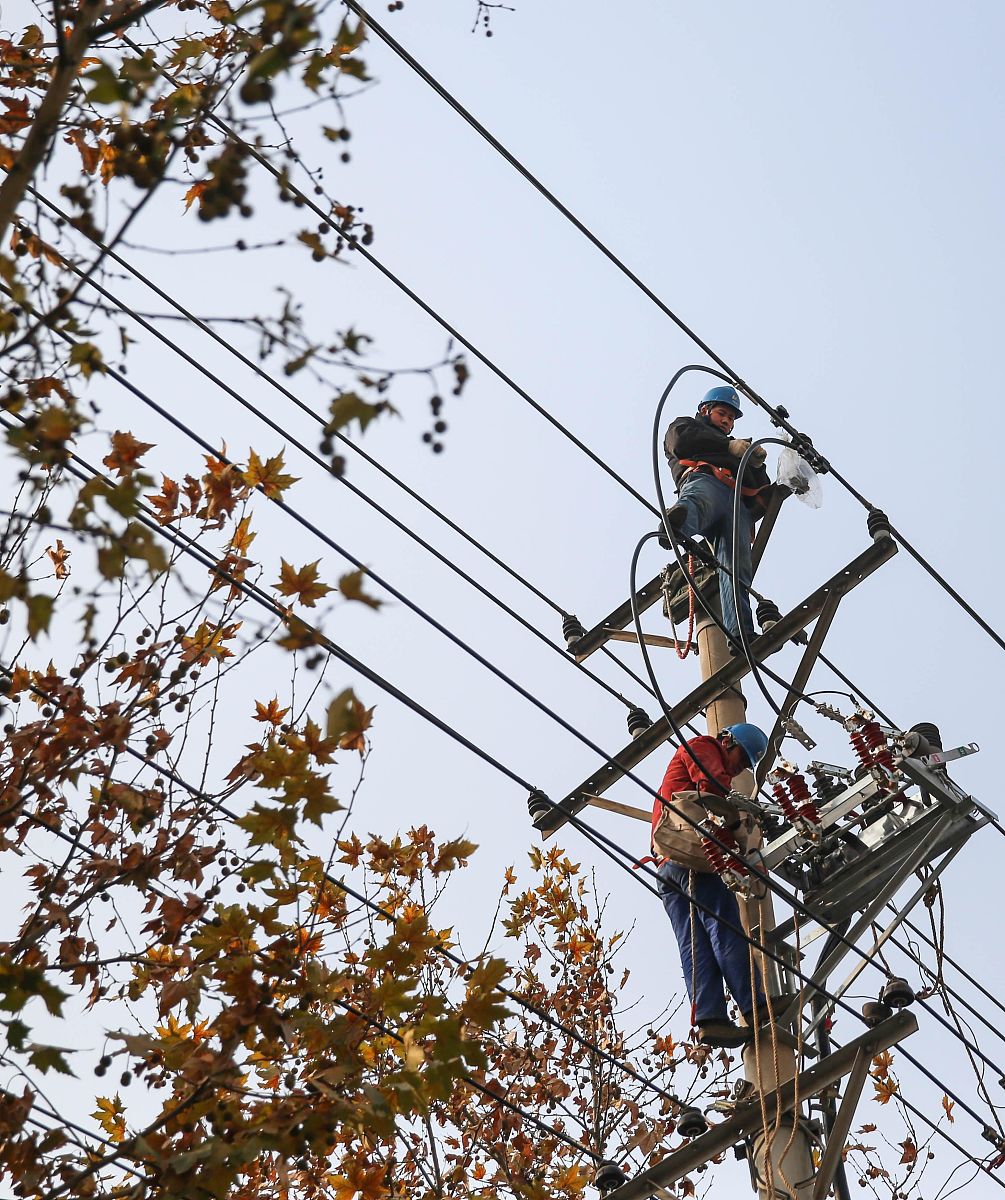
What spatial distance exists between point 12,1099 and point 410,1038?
1.09 metres

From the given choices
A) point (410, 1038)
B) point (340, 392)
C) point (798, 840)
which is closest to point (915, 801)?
point (798, 840)

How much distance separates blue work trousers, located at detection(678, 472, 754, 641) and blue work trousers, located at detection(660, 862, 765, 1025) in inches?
54.3

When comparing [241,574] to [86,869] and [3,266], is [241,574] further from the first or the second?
[3,266]

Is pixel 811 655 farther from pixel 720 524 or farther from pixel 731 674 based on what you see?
pixel 720 524

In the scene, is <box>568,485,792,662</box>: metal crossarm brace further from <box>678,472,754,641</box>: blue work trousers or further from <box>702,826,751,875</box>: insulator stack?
<box>702,826,751,875</box>: insulator stack

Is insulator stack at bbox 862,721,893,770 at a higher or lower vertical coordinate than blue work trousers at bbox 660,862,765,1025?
higher

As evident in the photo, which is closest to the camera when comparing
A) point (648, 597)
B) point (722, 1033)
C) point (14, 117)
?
point (14, 117)

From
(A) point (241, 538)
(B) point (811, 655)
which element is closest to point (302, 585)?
(A) point (241, 538)

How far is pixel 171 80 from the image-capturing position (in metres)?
4.61

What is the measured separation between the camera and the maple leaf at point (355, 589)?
3.47 meters

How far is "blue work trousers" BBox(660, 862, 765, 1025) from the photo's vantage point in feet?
22.5

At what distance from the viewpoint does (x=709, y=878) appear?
728cm

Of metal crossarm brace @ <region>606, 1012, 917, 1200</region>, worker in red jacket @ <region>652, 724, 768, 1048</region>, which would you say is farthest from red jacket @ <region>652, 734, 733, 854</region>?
metal crossarm brace @ <region>606, 1012, 917, 1200</region>

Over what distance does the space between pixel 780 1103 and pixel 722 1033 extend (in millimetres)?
575
